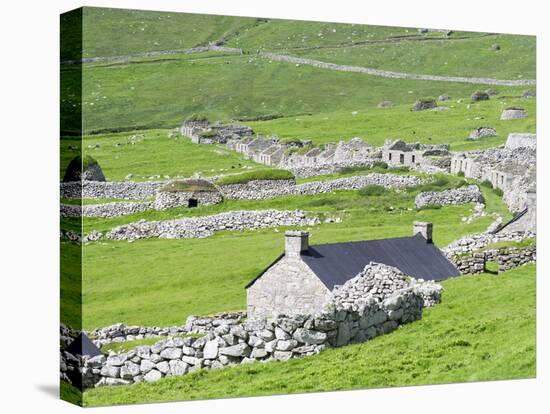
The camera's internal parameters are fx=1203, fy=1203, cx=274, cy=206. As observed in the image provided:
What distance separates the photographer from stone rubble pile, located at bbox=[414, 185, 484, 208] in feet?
110

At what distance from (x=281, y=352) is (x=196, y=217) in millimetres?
4130

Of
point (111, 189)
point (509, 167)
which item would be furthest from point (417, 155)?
point (111, 189)

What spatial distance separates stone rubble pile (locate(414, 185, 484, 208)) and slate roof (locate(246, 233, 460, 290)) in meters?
1.01

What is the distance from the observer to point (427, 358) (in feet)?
105

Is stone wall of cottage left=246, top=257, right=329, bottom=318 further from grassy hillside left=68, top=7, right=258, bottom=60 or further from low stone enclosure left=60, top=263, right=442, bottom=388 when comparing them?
grassy hillside left=68, top=7, right=258, bottom=60

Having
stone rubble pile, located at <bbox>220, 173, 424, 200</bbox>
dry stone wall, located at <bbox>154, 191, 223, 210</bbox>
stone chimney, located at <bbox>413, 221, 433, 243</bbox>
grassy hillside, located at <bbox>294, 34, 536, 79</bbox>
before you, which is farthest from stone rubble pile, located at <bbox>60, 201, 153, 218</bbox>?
grassy hillside, located at <bbox>294, 34, 536, 79</bbox>

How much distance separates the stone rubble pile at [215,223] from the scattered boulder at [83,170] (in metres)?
Result: 1.76

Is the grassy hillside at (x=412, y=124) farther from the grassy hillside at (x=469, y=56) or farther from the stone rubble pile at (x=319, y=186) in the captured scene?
the stone rubble pile at (x=319, y=186)

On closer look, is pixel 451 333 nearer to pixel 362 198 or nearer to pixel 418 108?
pixel 362 198

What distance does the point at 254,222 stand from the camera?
102 ft

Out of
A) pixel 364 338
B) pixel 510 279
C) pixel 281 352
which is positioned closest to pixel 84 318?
pixel 281 352

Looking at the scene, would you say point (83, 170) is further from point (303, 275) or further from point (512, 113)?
point (512, 113)

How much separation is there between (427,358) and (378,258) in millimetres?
2948

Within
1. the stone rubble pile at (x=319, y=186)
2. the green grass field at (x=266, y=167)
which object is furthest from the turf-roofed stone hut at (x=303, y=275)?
the stone rubble pile at (x=319, y=186)
